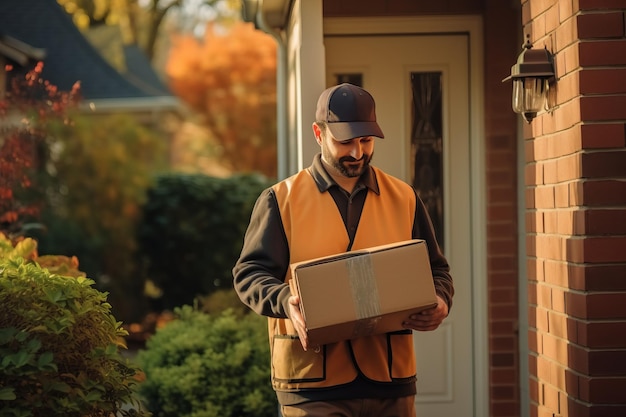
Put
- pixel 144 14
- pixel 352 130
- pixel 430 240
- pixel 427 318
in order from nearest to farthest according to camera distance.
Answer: pixel 427 318 → pixel 352 130 → pixel 430 240 → pixel 144 14

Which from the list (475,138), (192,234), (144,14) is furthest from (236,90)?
(475,138)

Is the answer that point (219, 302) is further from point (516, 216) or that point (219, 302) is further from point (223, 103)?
point (223, 103)

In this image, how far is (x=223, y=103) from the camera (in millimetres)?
29531

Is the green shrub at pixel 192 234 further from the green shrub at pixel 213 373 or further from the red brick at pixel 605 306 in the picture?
the red brick at pixel 605 306

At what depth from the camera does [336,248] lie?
4.12 meters

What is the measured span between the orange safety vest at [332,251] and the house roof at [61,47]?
49.1ft

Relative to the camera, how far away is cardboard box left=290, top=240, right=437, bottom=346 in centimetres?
377

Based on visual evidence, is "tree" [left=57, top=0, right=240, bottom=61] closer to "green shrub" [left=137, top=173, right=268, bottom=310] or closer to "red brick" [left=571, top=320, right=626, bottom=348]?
"green shrub" [left=137, top=173, right=268, bottom=310]

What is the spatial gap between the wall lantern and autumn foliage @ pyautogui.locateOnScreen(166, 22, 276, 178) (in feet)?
76.8

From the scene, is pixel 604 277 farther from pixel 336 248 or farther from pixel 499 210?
pixel 499 210

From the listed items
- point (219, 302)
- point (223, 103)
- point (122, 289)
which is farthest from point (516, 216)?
point (223, 103)

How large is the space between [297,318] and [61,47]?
1650 cm

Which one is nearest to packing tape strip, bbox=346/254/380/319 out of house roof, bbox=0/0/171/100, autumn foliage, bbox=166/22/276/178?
house roof, bbox=0/0/171/100

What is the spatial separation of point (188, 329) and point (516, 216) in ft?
7.64
